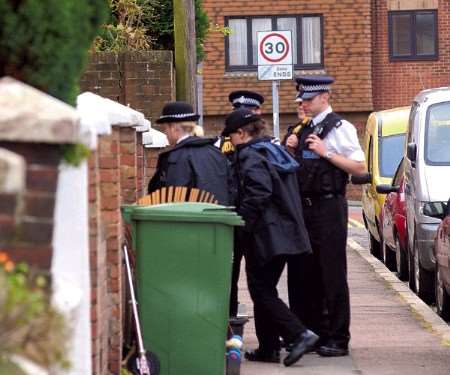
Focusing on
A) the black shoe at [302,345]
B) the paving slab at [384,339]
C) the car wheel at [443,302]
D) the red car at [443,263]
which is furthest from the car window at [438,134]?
the black shoe at [302,345]

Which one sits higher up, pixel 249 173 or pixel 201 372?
pixel 249 173

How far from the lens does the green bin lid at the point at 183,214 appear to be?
771cm

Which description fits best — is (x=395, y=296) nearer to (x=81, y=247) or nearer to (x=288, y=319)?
(x=288, y=319)

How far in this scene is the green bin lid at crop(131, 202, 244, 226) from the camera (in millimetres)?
7711

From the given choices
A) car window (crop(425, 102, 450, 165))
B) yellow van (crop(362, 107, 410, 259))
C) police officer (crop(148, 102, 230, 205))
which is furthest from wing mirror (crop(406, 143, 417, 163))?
police officer (crop(148, 102, 230, 205))

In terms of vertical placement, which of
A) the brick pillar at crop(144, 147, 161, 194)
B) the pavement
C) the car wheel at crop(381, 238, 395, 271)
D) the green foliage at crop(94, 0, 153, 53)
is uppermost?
the green foliage at crop(94, 0, 153, 53)

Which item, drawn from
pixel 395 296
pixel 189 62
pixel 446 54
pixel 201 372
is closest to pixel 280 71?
pixel 189 62

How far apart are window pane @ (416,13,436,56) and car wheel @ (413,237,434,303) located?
22.5 meters

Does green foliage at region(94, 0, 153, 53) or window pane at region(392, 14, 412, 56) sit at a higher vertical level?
window pane at region(392, 14, 412, 56)

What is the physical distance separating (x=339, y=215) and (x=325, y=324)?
34.3 inches

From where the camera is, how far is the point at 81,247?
17.4ft

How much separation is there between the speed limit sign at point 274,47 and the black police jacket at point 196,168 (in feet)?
31.4

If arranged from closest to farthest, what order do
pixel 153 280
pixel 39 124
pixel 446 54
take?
pixel 39 124
pixel 153 280
pixel 446 54

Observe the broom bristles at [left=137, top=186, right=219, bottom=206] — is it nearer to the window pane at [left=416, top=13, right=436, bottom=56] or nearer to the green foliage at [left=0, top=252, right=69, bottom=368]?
the green foliage at [left=0, top=252, right=69, bottom=368]
